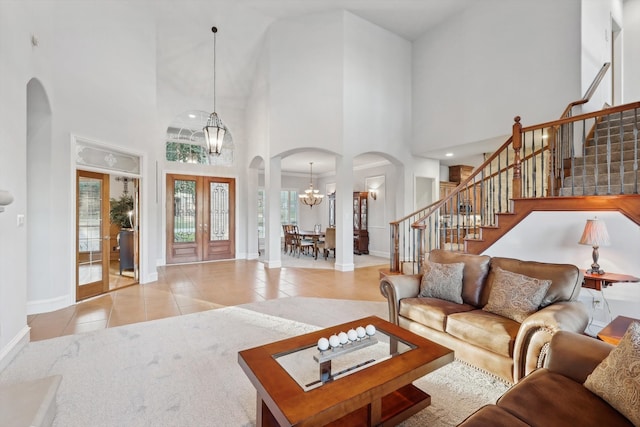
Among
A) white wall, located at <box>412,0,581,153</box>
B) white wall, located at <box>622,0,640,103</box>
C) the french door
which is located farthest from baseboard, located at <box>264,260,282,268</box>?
white wall, located at <box>622,0,640,103</box>

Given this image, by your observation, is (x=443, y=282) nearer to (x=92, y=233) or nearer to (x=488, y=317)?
(x=488, y=317)

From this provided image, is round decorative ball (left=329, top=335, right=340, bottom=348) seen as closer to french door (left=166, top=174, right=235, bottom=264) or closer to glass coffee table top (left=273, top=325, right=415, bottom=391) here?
glass coffee table top (left=273, top=325, right=415, bottom=391)

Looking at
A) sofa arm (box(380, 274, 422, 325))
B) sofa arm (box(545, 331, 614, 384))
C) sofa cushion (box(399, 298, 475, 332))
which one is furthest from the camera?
sofa arm (box(380, 274, 422, 325))

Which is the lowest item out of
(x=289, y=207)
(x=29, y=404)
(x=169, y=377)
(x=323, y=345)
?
(x=169, y=377)

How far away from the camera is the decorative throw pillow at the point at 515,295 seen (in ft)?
7.88

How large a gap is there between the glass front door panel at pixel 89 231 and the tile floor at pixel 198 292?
1.35 feet

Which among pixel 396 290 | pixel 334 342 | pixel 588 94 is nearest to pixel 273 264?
pixel 396 290

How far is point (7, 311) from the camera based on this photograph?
107 inches

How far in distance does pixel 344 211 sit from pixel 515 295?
440 cm

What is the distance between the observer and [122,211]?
576 cm

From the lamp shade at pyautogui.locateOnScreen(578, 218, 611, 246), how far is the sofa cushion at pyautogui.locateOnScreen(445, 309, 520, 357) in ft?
4.39

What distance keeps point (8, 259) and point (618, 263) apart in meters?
5.99

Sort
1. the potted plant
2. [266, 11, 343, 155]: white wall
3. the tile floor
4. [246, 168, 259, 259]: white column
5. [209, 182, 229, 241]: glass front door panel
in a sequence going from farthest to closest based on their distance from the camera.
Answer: [246, 168, 259, 259]: white column, [209, 182, 229, 241]: glass front door panel, [266, 11, 343, 155]: white wall, the potted plant, the tile floor

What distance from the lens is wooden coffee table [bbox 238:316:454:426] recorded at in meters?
1.41
